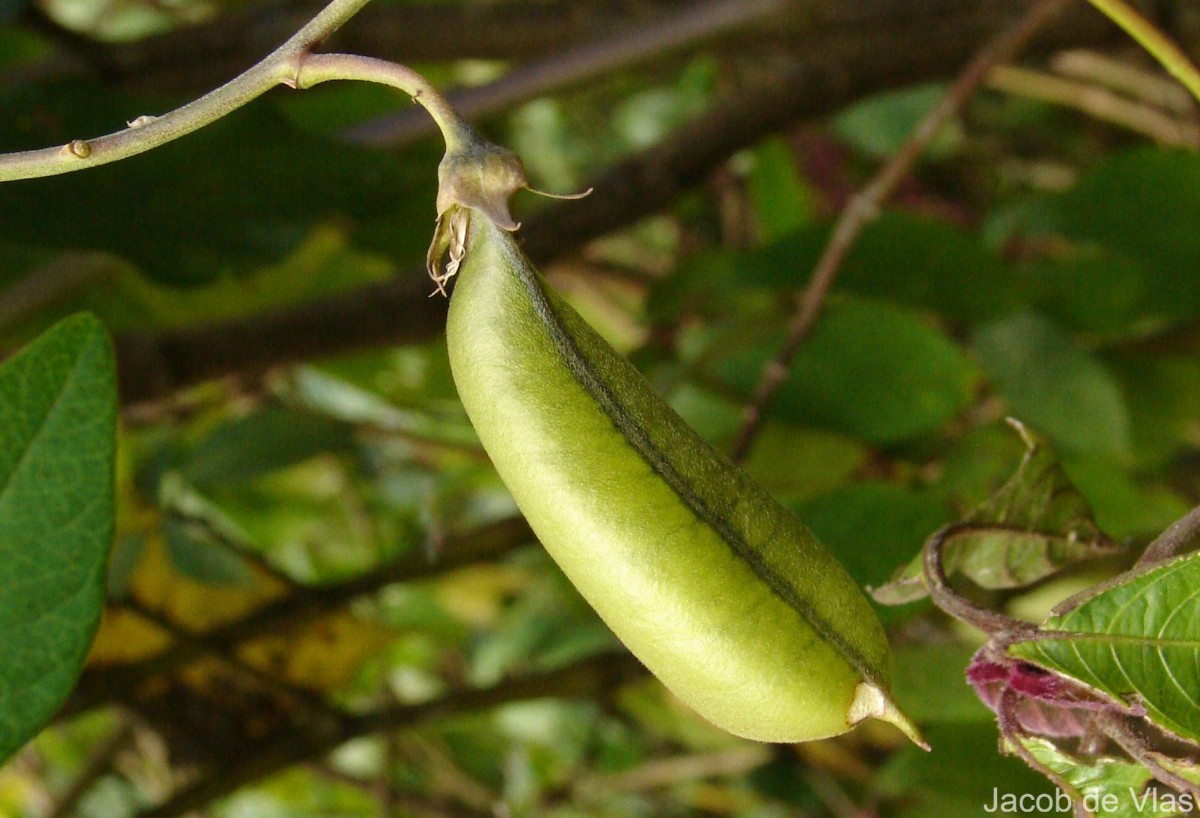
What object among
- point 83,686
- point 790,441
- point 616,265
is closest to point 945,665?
point 790,441

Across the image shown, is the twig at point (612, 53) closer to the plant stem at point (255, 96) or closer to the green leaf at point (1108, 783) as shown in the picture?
the plant stem at point (255, 96)

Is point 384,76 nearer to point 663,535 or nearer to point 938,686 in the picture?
point 663,535

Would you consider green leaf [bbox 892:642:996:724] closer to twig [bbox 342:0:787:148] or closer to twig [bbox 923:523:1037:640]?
twig [bbox 923:523:1037:640]

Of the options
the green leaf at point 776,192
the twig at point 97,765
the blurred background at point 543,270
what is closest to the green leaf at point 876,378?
the blurred background at point 543,270

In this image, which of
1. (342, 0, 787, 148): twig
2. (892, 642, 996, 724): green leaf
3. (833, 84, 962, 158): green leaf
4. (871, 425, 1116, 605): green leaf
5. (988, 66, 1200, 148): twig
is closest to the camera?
(871, 425, 1116, 605): green leaf

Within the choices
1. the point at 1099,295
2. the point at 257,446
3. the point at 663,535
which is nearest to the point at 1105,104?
the point at 1099,295

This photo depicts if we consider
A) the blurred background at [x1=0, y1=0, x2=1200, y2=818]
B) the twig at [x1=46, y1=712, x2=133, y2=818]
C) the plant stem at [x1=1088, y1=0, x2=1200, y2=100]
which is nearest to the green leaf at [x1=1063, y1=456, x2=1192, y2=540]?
the blurred background at [x1=0, y1=0, x2=1200, y2=818]

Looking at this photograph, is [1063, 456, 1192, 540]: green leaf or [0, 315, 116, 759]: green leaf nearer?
[0, 315, 116, 759]: green leaf

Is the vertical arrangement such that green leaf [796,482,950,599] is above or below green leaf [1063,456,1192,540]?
below
